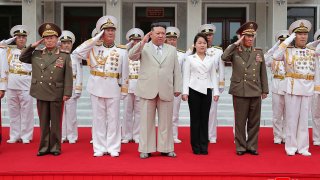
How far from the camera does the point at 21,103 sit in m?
7.62

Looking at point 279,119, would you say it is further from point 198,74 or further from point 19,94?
point 19,94

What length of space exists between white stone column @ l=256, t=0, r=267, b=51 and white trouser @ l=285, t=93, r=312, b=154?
34.7 feet

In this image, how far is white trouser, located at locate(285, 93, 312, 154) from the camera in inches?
257

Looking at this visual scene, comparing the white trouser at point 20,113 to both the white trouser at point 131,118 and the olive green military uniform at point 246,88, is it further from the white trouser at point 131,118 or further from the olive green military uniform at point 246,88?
the olive green military uniform at point 246,88

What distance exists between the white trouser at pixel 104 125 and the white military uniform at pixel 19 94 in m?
1.74

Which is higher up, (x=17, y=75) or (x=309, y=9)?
(x=309, y=9)

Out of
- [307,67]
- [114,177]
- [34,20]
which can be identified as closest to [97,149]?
[114,177]

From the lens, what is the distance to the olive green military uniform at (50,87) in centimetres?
634

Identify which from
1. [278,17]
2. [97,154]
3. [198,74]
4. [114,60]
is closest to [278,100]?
[198,74]

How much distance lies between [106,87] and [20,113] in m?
2.18

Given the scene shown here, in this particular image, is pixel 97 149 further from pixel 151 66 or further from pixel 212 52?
pixel 212 52

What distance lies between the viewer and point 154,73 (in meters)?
6.14

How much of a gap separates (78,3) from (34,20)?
6.46 ft

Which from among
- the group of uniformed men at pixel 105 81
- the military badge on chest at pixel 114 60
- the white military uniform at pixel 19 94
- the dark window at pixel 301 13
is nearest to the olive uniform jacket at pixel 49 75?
the group of uniformed men at pixel 105 81
